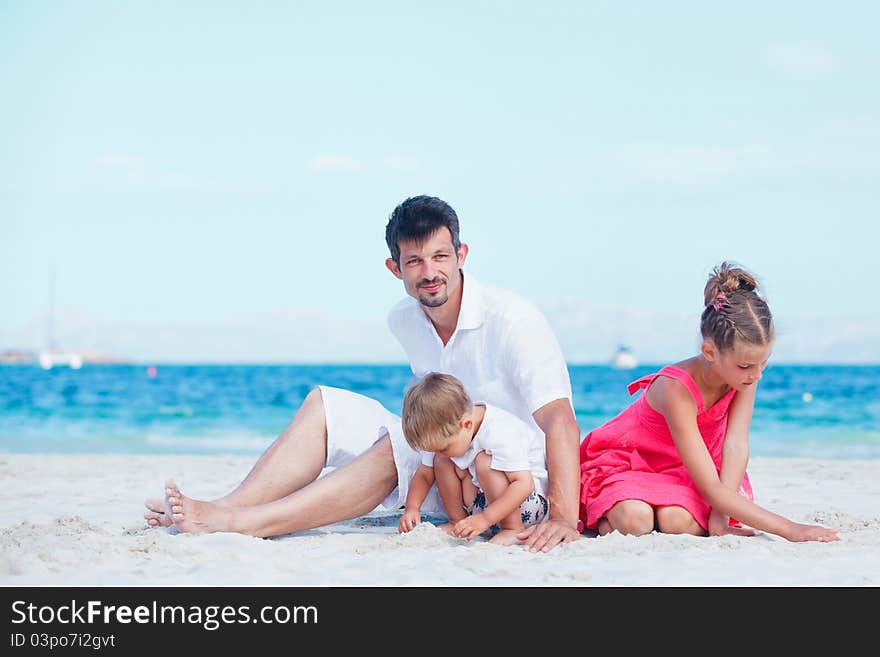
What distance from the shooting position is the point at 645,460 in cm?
393

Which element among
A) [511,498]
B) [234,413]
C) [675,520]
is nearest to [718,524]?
[675,520]

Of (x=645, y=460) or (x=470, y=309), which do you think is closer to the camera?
(x=470, y=309)

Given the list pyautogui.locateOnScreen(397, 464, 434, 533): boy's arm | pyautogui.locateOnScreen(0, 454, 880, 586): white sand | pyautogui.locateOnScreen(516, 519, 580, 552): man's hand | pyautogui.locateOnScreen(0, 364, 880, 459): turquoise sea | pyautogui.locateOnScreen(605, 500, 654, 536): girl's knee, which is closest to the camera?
pyautogui.locateOnScreen(0, 454, 880, 586): white sand

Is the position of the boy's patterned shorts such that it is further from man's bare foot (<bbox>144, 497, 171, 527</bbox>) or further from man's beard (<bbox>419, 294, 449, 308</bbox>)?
man's bare foot (<bbox>144, 497, 171, 527</bbox>)

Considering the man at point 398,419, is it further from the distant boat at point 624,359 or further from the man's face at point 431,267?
the distant boat at point 624,359

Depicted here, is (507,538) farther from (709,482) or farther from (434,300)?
(434,300)

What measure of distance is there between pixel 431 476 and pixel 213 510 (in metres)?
0.85

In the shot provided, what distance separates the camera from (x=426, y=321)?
4023 mm

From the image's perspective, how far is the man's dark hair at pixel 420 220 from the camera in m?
3.75

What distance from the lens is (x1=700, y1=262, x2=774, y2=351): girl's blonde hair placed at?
11.3ft

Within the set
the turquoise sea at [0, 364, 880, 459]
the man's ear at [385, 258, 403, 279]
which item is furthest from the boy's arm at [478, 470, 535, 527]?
the turquoise sea at [0, 364, 880, 459]

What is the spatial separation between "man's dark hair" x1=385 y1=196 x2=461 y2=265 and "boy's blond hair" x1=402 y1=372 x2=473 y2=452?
60cm

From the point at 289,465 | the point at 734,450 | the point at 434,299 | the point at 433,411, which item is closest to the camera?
the point at 433,411

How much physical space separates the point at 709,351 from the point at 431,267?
1116 millimetres
